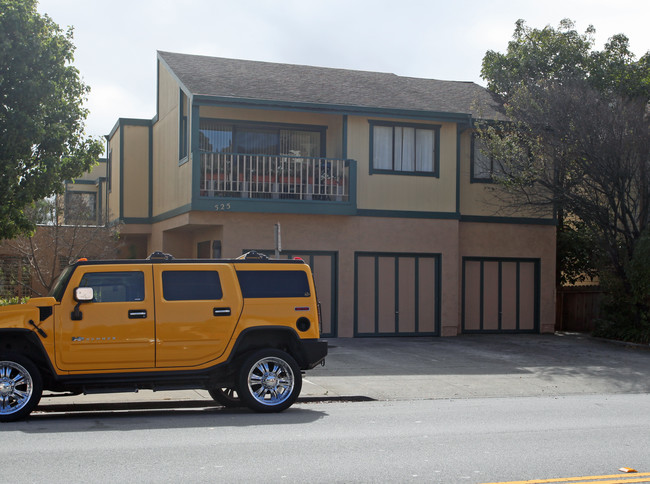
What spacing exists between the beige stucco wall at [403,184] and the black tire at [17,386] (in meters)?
12.2

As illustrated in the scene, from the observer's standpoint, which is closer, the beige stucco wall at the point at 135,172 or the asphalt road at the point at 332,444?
the asphalt road at the point at 332,444

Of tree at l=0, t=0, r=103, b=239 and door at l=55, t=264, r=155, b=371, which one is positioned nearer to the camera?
door at l=55, t=264, r=155, b=371

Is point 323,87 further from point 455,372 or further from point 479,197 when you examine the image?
point 455,372

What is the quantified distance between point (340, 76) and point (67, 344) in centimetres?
1577

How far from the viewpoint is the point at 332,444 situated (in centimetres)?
798

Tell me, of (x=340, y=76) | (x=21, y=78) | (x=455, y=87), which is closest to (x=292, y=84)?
(x=340, y=76)

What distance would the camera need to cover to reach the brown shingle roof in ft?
66.0

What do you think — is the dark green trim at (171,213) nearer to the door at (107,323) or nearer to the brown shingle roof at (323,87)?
the brown shingle roof at (323,87)

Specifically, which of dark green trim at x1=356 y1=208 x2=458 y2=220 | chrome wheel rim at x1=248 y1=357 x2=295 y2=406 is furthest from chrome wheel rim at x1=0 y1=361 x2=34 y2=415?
dark green trim at x1=356 y1=208 x2=458 y2=220

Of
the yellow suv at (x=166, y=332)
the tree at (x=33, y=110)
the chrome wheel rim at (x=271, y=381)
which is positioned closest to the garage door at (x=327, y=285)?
the tree at (x=33, y=110)

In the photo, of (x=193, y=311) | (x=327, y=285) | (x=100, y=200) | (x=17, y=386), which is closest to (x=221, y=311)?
(x=193, y=311)

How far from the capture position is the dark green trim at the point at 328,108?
1914cm

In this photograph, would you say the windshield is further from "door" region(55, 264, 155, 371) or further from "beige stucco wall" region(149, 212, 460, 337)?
"beige stucco wall" region(149, 212, 460, 337)

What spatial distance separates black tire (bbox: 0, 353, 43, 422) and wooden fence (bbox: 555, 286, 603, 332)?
18339 millimetres
